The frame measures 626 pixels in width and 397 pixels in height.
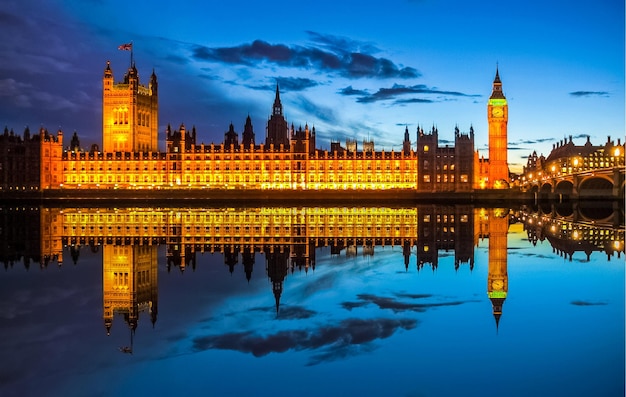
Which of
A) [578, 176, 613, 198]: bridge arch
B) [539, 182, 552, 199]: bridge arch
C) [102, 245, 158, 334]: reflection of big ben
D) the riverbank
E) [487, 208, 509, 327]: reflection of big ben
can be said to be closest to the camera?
[102, 245, 158, 334]: reflection of big ben

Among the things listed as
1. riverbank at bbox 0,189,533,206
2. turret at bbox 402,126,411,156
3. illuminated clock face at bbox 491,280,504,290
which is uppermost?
turret at bbox 402,126,411,156

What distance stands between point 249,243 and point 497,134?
107113 mm

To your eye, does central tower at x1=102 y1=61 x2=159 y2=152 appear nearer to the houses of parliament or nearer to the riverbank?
the houses of parliament

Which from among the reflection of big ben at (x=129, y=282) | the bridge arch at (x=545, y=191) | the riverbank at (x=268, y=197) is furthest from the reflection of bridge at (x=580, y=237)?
the bridge arch at (x=545, y=191)

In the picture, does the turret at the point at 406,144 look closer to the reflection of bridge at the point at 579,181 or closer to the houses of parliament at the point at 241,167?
the houses of parliament at the point at 241,167

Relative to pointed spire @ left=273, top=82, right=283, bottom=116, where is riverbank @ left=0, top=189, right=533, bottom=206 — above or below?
below

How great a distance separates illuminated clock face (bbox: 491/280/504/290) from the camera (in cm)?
1928

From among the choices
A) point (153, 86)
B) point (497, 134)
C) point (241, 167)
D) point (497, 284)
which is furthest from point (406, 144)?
point (497, 284)

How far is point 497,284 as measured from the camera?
19.9 metres

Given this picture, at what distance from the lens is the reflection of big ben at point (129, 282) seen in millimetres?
15178

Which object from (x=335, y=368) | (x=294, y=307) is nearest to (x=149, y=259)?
(x=294, y=307)

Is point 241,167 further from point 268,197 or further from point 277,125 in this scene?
point 277,125

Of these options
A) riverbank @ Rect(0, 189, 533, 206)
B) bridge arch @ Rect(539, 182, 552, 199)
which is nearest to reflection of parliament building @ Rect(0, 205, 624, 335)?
riverbank @ Rect(0, 189, 533, 206)

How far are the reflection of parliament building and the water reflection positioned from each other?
0.20 ft
